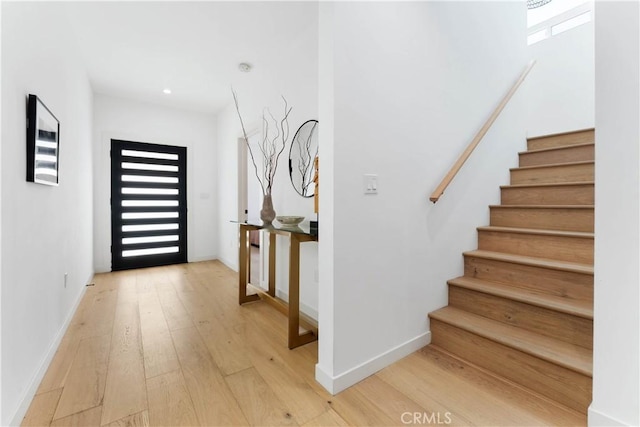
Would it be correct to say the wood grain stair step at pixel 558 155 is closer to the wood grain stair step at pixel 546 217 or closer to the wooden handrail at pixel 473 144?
the wooden handrail at pixel 473 144

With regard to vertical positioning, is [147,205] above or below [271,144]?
below

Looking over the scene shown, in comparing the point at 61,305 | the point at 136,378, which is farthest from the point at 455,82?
the point at 61,305

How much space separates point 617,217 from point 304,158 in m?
2.03

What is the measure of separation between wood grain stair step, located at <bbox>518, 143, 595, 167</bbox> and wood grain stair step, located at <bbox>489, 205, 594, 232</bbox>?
2.62 ft

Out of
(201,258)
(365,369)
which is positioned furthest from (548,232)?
(201,258)

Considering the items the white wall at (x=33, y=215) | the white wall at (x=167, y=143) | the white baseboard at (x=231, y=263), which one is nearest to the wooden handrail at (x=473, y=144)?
the white wall at (x=33, y=215)

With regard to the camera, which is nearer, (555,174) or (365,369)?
(365,369)

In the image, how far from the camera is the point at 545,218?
2.22 m

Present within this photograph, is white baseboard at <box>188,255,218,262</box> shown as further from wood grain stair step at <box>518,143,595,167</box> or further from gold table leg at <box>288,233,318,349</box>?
wood grain stair step at <box>518,143,595,167</box>

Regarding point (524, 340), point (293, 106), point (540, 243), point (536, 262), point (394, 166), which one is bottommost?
point (524, 340)

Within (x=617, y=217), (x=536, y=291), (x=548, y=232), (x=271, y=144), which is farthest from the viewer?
(x=271, y=144)

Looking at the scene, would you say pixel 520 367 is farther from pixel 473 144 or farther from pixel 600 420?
pixel 473 144

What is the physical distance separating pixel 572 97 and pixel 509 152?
146 cm

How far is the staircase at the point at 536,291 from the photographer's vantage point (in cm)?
148
